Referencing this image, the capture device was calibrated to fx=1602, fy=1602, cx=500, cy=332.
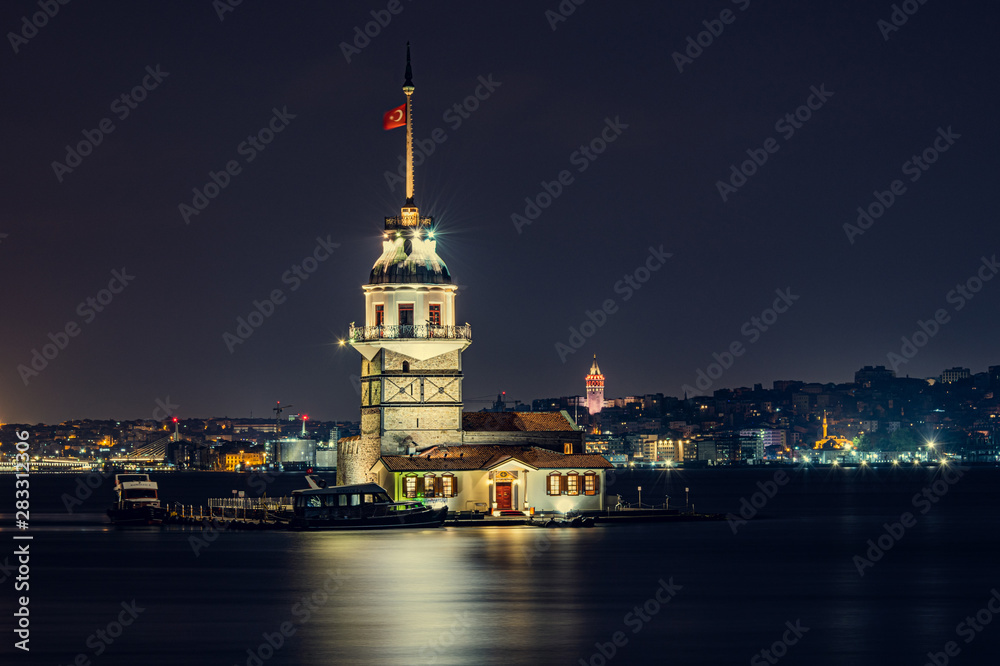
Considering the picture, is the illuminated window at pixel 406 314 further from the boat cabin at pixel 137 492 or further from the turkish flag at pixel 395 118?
the boat cabin at pixel 137 492

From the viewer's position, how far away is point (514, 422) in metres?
88.3

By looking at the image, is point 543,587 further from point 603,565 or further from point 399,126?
point 399,126

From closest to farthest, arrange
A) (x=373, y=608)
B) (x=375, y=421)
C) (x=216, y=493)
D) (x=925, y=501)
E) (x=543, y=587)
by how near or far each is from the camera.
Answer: (x=373, y=608), (x=543, y=587), (x=375, y=421), (x=925, y=501), (x=216, y=493)

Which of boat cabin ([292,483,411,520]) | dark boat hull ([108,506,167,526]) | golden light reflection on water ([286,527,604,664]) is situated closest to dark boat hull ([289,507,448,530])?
boat cabin ([292,483,411,520])

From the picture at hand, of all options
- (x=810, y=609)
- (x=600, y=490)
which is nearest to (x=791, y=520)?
(x=600, y=490)

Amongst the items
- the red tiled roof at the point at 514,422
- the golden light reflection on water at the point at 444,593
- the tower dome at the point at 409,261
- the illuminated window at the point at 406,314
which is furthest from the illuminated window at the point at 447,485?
the tower dome at the point at 409,261

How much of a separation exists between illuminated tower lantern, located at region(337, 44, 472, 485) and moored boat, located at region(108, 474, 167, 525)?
47.9 ft

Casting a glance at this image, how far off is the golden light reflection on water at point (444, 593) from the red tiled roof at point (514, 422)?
28.5ft

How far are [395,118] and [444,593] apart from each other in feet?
131

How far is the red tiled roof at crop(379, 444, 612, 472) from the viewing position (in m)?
83.0

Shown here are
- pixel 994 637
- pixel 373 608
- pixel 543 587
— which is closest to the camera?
pixel 994 637

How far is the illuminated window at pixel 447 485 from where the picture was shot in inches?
3297

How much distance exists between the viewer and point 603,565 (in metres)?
63.5

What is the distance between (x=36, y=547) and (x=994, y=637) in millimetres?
47623
